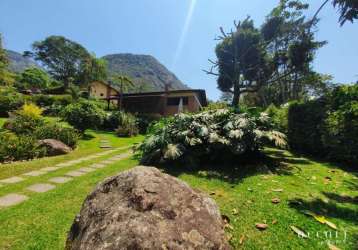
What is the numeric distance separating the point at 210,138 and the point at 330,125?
147 inches

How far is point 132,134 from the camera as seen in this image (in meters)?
16.1

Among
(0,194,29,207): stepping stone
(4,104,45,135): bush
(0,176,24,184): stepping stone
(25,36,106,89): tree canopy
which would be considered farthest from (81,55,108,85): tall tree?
(0,194,29,207): stepping stone

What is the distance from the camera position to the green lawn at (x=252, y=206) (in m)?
2.52

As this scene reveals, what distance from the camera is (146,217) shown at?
1995 mm

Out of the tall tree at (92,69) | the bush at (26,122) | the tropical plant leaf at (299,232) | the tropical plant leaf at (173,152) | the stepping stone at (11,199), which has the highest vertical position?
the tall tree at (92,69)

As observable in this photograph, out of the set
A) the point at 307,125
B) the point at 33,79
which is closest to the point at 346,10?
the point at 307,125

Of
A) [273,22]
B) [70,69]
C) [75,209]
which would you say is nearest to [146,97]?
[273,22]

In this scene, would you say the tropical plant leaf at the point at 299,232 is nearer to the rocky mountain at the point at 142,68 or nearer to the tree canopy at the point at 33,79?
the tree canopy at the point at 33,79

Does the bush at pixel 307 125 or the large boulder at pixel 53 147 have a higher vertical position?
the bush at pixel 307 125

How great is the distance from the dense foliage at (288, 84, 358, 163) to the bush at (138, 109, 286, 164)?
1.76 meters

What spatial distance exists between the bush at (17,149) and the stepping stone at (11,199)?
141 inches

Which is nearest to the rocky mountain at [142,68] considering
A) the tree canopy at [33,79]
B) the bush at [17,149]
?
the tree canopy at [33,79]

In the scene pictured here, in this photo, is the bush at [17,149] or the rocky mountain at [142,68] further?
the rocky mountain at [142,68]

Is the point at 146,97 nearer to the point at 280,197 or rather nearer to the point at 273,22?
the point at 273,22
